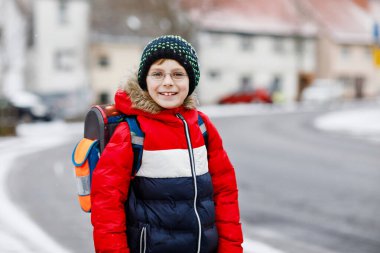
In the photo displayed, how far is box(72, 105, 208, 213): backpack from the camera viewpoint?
9.75 ft

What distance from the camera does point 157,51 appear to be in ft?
9.59

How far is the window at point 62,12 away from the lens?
42.1 meters

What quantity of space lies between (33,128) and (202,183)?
77.2ft

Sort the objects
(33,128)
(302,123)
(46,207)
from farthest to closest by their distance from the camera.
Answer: (302,123)
(33,128)
(46,207)

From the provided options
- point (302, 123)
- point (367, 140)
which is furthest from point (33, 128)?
point (367, 140)

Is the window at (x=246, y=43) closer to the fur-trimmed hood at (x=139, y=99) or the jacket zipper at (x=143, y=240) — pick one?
the fur-trimmed hood at (x=139, y=99)

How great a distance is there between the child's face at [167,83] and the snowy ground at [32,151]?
11.4 ft

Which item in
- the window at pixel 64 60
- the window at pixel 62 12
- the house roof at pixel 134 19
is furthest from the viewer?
the house roof at pixel 134 19

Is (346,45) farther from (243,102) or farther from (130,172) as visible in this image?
(130,172)

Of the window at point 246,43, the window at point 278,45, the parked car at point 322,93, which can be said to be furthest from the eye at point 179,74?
the window at point 278,45

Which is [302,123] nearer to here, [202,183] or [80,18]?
[80,18]

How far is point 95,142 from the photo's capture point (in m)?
3.02

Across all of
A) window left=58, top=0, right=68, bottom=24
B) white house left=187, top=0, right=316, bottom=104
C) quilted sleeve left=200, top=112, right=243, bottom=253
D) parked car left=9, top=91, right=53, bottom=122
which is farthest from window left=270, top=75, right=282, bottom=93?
quilted sleeve left=200, top=112, right=243, bottom=253

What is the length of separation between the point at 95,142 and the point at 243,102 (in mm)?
41767
